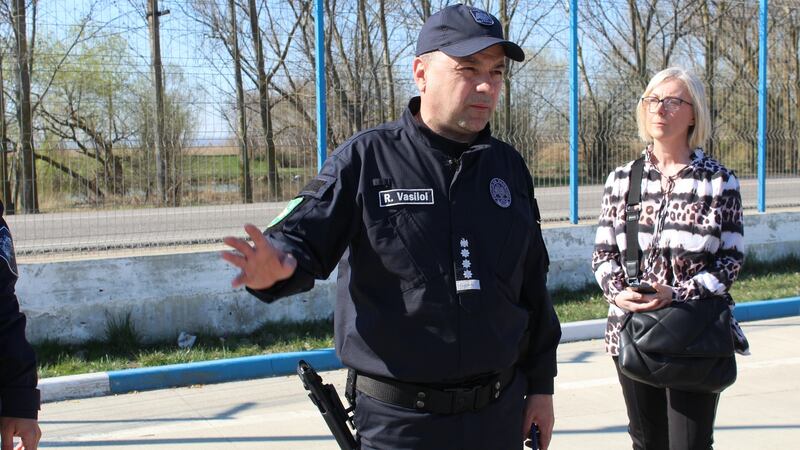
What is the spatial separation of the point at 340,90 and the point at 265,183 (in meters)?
1.13

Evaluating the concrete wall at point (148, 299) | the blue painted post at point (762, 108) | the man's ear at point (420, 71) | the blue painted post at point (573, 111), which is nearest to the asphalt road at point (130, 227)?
the concrete wall at point (148, 299)

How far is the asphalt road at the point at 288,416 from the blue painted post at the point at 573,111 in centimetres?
269

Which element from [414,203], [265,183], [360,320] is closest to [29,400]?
[360,320]

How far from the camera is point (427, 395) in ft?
8.08

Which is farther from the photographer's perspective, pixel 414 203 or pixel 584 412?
pixel 584 412

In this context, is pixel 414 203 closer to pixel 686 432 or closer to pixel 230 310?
pixel 686 432

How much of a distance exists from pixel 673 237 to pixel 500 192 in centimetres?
129

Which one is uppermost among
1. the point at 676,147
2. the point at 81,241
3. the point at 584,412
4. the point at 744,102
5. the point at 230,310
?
the point at 744,102

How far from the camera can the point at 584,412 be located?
19.5 ft

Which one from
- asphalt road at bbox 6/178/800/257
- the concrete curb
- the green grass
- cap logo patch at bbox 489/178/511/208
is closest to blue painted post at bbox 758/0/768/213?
the green grass

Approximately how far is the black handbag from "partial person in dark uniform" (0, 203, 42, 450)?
7.28 feet

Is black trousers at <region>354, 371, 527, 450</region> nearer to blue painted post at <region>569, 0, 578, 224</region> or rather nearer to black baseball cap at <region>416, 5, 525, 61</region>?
black baseball cap at <region>416, 5, 525, 61</region>

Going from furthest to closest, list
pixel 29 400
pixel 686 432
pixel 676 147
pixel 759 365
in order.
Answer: pixel 759 365 < pixel 676 147 < pixel 686 432 < pixel 29 400

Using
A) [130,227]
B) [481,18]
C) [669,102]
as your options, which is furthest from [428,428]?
[130,227]
